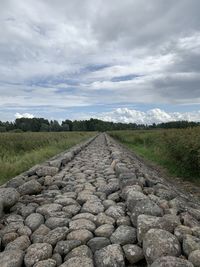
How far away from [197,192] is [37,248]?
6.38 m

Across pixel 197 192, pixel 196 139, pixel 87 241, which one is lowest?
pixel 197 192

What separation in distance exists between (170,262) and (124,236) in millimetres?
949

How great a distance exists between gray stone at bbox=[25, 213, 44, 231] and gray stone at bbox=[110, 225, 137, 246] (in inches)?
41.1

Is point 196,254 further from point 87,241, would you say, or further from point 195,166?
point 195,166

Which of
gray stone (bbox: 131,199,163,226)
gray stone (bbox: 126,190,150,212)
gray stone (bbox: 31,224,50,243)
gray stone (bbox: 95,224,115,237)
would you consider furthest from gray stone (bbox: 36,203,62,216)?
gray stone (bbox: 131,199,163,226)

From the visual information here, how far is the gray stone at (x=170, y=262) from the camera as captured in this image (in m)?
2.68

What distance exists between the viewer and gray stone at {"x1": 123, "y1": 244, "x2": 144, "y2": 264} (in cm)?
316

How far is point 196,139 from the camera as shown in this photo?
10359mm

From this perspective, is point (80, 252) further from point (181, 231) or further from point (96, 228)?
point (181, 231)

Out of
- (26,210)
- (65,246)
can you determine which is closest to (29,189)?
(26,210)

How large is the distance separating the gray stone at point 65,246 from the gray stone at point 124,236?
1.36 ft

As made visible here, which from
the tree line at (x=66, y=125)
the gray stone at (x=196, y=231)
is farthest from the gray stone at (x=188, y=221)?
the tree line at (x=66, y=125)

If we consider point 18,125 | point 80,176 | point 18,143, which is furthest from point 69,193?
point 18,125

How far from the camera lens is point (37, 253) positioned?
321 cm
